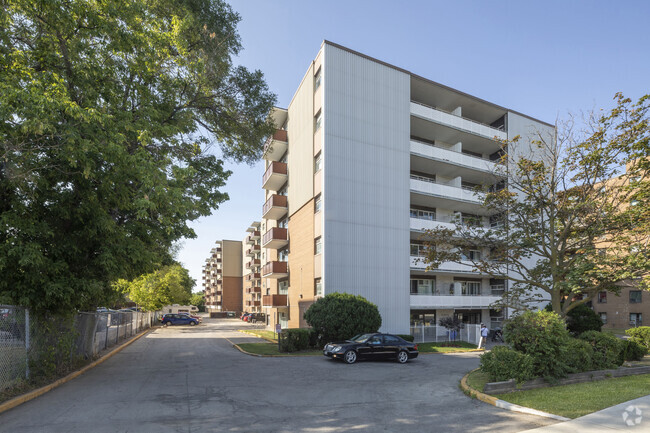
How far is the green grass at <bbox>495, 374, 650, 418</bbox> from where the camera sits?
8.66 m

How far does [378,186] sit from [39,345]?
2060 cm

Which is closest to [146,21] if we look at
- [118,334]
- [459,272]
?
[118,334]

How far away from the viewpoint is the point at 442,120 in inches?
1219

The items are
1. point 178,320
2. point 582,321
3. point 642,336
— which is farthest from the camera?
point 178,320

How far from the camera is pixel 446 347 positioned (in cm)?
2458

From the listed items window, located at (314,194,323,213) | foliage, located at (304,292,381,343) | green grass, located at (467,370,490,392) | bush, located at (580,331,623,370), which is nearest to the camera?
green grass, located at (467,370,490,392)

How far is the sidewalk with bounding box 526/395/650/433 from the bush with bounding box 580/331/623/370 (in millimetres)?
4639

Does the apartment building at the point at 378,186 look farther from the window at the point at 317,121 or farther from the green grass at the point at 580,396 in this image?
the green grass at the point at 580,396

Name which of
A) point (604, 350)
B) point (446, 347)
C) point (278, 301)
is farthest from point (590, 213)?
point (278, 301)

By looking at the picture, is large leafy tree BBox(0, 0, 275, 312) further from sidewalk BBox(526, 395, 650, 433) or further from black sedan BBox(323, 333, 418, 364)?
sidewalk BBox(526, 395, 650, 433)

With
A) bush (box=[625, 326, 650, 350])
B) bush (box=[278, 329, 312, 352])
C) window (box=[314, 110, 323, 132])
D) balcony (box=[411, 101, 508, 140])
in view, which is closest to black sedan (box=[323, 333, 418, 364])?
bush (box=[278, 329, 312, 352])

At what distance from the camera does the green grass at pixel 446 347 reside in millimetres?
23144

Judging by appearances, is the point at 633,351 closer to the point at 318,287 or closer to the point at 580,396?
the point at 580,396

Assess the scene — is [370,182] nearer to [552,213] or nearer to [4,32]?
[552,213]
